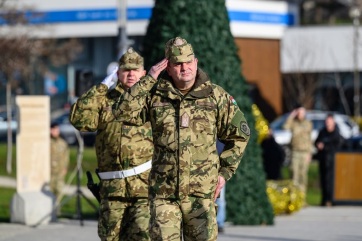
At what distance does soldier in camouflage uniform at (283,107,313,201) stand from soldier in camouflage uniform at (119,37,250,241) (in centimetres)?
1304

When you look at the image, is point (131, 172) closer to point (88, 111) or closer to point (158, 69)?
point (88, 111)

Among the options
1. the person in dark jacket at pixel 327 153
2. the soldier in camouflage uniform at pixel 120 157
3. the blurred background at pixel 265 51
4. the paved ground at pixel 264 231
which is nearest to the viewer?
the soldier in camouflage uniform at pixel 120 157

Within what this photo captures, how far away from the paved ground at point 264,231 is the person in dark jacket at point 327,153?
2724mm

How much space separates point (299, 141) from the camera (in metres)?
21.0

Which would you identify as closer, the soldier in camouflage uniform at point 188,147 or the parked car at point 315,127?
the soldier in camouflage uniform at point 188,147

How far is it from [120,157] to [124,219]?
0.53 meters

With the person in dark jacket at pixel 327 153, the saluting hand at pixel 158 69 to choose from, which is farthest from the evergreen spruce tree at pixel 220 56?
the saluting hand at pixel 158 69

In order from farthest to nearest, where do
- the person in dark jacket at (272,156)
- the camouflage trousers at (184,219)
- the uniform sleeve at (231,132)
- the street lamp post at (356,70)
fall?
the street lamp post at (356,70), the person in dark jacket at (272,156), the uniform sleeve at (231,132), the camouflage trousers at (184,219)

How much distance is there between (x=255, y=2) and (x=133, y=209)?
39.3 m

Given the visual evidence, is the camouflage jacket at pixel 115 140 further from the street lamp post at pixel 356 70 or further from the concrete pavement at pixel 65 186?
the street lamp post at pixel 356 70

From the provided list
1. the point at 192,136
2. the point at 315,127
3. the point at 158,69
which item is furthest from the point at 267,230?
the point at 315,127

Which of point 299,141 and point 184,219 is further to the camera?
point 299,141

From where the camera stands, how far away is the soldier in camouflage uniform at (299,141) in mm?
20953

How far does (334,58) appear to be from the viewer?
4712 centimetres
